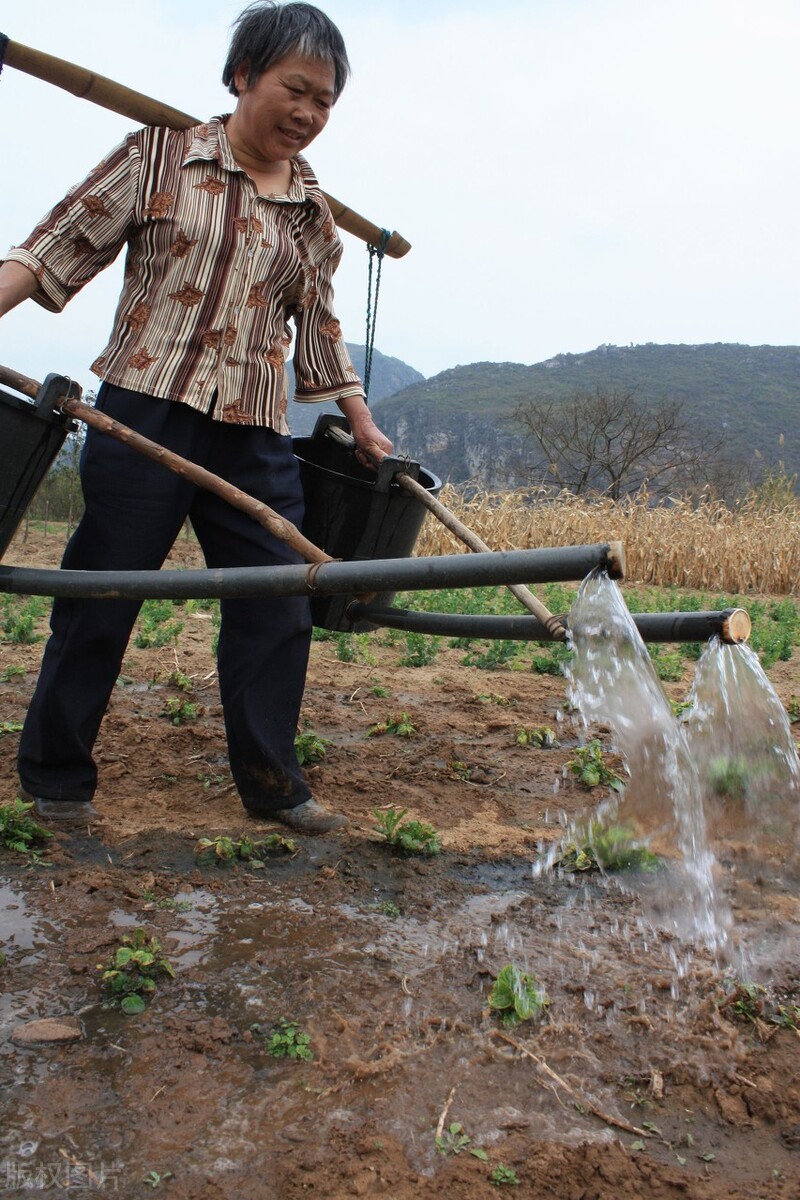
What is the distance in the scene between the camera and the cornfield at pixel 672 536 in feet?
36.7

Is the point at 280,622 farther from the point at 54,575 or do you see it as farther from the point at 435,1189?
the point at 435,1189

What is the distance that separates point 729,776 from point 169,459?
147 cm

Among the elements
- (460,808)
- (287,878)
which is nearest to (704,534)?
(460,808)

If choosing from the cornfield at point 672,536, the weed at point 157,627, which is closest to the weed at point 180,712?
the weed at point 157,627

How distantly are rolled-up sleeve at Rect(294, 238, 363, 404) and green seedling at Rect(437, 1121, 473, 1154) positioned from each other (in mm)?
1990

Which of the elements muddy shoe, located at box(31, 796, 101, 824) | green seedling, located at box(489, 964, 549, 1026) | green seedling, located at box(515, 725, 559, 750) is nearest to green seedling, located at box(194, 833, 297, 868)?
muddy shoe, located at box(31, 796, 101, 824)

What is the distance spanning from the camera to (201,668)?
184 inches

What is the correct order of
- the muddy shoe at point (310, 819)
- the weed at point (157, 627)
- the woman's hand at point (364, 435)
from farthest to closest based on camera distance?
the weed at point (157, 627) → the woman's hand at point (364, 435) → the muddy shoe at point (310, 819)

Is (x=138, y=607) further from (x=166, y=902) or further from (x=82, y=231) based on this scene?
(x=82, y=231)

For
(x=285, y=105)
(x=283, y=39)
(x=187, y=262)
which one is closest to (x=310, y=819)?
(x=187, y=262)

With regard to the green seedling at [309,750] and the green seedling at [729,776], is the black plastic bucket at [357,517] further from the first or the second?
the green seedling at [729,776]

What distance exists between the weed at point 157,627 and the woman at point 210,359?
2115 mm

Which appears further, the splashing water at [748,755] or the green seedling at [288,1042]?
the splashing water at [748,755]

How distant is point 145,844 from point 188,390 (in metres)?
1.20
